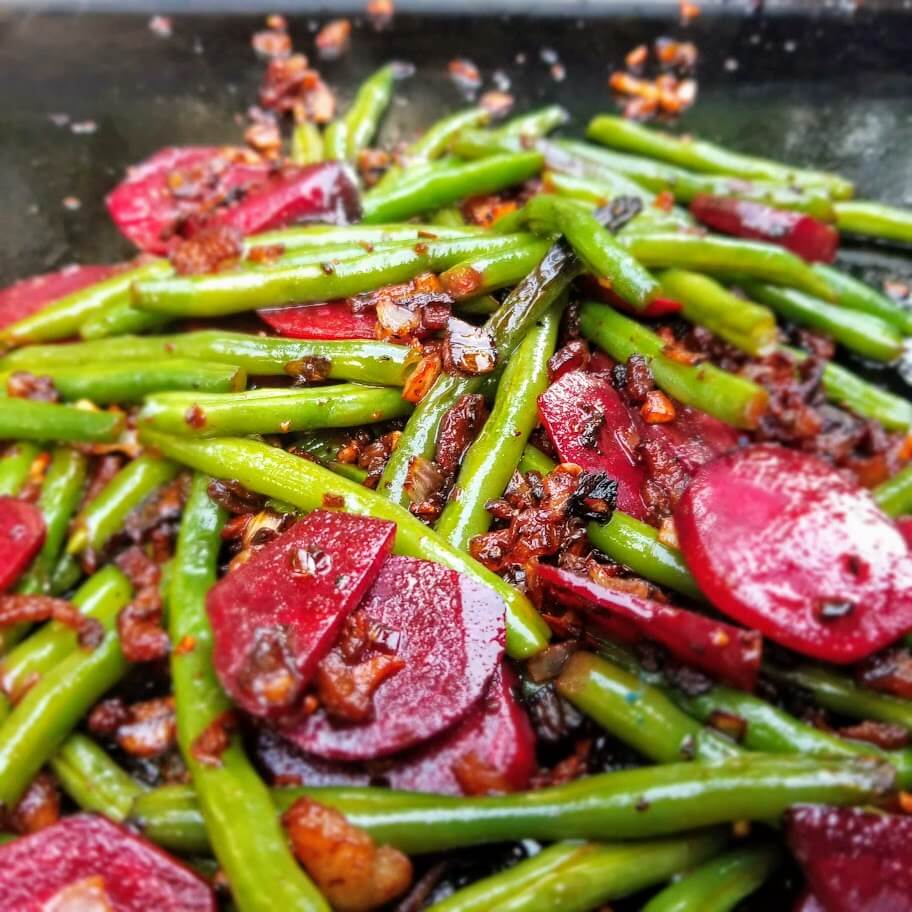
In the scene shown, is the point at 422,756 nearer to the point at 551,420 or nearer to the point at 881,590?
the point at 551,420

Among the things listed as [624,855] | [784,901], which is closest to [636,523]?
[624,855]

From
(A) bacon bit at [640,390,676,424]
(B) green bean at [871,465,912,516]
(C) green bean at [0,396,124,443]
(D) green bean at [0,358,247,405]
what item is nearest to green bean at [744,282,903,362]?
(B) green bean at [871,465,912,516]

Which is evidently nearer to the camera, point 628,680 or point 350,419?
point 628,680

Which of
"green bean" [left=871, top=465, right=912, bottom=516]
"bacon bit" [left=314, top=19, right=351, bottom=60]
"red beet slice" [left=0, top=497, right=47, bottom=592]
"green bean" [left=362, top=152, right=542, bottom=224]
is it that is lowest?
"green bean" [left=871, top=465, right=912, bottom=516]

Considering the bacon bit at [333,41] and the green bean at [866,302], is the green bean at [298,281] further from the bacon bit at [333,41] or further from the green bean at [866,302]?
the bacon bit at [333,41]

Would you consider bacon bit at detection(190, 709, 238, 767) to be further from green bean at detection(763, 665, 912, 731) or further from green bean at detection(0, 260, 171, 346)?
green bean at detection(0, 260, 171, 346)

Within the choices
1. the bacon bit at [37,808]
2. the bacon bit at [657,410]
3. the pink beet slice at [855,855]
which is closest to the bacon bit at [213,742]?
the bacon bit at [37,808]
